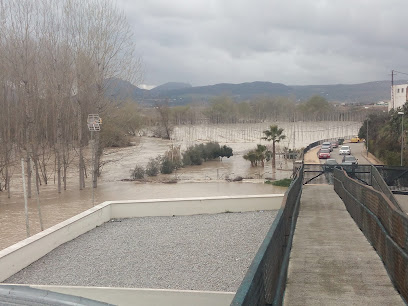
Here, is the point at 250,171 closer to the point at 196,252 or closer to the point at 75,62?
the point at 75,62

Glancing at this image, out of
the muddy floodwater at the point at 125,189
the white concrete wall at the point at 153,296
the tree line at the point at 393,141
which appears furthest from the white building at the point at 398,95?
the white concrete wall at the point at 153,296

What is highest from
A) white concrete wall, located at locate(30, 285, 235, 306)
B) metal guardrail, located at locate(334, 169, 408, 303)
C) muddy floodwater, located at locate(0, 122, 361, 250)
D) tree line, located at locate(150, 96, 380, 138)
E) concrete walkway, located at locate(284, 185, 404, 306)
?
tree line, located at locate(150, 96, 380, 138)

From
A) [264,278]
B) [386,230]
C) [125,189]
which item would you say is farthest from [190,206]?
[125,189]

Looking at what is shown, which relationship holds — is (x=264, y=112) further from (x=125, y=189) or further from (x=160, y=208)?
(x=160, y=208)

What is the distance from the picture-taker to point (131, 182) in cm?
4291

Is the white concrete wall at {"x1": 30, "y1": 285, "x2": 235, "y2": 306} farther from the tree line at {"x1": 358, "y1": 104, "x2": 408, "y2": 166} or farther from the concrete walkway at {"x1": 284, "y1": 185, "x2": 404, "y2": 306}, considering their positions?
the tree line at {"x1": 358, "y1": 104, "x2": 408, "y2": 166}

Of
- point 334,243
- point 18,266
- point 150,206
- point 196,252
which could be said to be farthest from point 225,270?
point 150,206

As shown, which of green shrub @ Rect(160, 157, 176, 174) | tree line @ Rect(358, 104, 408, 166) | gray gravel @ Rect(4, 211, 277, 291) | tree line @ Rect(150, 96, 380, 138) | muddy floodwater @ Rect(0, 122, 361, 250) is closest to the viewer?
gray gravel @ Rect(4, 211, 277, 291)

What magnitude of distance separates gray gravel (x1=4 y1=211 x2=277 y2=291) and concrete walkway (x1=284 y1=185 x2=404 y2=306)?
2090 mm

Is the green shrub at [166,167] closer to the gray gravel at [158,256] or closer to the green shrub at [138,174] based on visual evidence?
the green shrub at [138,174]

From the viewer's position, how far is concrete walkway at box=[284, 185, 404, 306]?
6148mm

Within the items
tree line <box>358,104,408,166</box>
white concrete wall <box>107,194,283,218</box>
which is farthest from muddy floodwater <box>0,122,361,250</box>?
tree line <box>358,104,408,166</box>

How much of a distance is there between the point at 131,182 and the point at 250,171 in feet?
47.3

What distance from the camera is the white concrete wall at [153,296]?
8.76 meters
